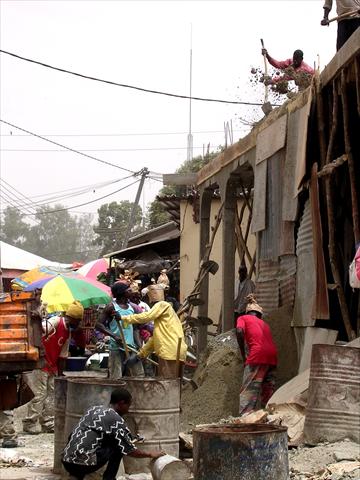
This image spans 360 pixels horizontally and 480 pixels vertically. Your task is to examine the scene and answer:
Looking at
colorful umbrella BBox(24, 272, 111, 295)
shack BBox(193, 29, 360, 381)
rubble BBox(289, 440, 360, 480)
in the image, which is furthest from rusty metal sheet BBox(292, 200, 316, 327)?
colorful umbrella BBox(24, 272, 111, 295)

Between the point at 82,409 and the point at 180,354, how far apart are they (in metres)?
3.15

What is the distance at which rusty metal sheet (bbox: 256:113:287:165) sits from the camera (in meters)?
11.8

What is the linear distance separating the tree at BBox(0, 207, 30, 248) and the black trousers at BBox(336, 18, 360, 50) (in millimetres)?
113431

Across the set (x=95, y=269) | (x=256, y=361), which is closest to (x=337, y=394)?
(x=256, y=361)

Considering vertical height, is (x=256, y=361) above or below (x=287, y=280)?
below

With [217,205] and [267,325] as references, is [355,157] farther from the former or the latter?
[217,205]

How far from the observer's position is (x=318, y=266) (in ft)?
34.1

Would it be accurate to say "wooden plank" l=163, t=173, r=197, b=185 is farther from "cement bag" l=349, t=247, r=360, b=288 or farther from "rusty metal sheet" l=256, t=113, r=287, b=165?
"cement bag" l=349, t=247, r=360, b=288

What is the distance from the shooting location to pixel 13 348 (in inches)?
313

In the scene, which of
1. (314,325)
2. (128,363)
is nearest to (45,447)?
(128,363)

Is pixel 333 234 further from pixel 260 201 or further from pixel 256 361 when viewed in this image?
pixel 260 201

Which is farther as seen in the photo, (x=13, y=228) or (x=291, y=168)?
(x=13, y=228)

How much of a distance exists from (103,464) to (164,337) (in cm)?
396

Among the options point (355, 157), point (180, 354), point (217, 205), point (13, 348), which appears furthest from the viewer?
point (217, 205)
